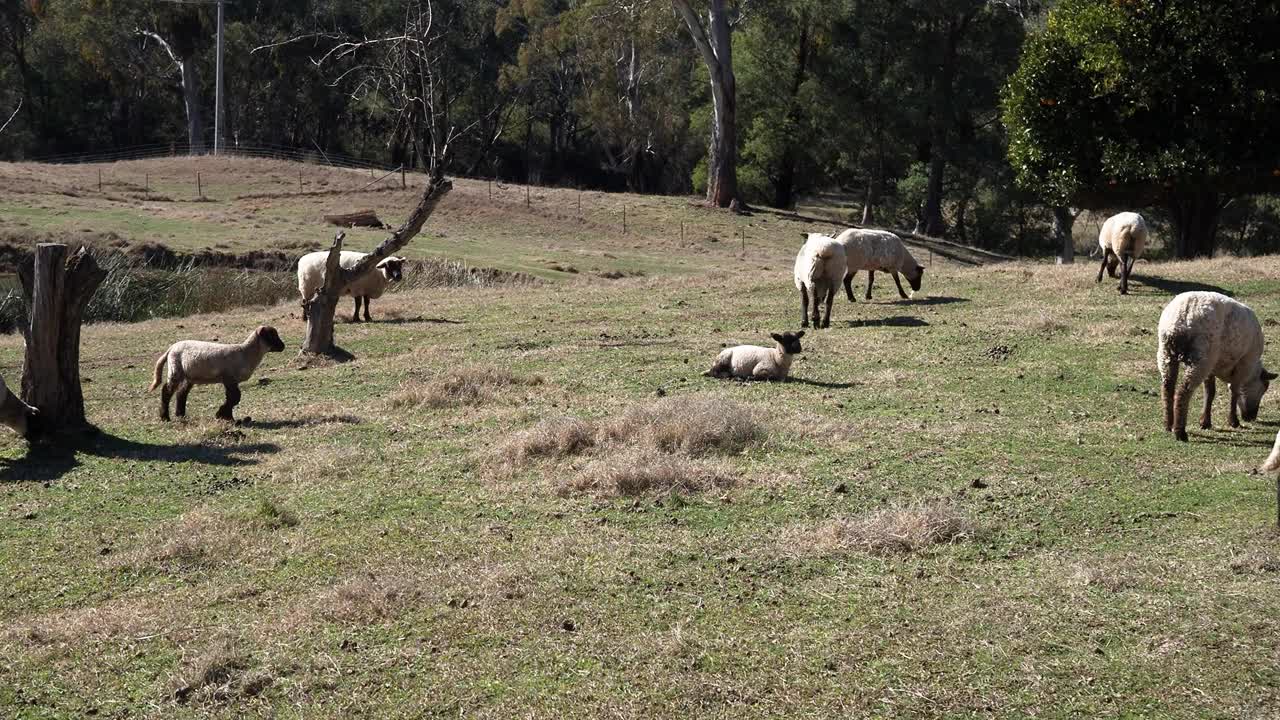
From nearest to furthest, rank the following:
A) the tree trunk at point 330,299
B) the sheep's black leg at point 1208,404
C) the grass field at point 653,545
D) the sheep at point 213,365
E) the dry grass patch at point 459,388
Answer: the grass field at point 653,545 → the sheep's black leg at point 1208,404 → the sheep at point 213,365 → the dry grass patch at point 459,388 → the tree trunk at point 330,299

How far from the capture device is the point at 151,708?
7.62 meters

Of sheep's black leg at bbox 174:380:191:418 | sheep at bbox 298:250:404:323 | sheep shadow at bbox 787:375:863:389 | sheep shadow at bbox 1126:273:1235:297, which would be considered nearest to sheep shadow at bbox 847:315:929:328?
sheep shadow at bbox 787:375:863:389

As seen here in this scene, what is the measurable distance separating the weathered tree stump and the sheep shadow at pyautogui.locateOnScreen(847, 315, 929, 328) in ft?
92.8

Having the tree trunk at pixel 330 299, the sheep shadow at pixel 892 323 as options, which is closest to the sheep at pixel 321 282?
the tree trunk at pixel 330 299

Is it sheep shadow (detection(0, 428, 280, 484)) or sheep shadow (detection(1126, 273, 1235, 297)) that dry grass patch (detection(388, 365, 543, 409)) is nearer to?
sheep shadow (detection(0, 428, 280, 484))

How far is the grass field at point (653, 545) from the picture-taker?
7.77 metres

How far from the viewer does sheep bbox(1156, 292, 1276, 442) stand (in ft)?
43.9

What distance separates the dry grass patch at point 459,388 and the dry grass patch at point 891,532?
277 inches

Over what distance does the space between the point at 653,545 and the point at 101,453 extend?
7.01 m

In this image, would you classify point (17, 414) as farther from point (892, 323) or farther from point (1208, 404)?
point (892, 323)

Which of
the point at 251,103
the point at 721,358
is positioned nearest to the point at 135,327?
the point at 721,358

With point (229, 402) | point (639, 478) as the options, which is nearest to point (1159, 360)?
point (639, 478)

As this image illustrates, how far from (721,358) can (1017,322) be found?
6541 millimetres

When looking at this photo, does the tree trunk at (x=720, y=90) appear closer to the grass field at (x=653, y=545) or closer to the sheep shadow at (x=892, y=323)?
the sheep shadow at (x=892, y=323)
